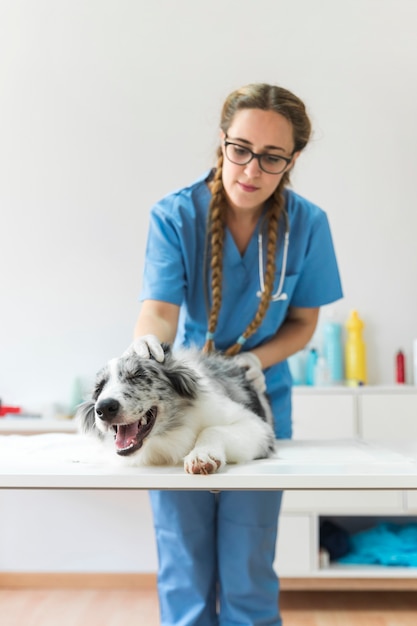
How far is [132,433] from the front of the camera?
4.51 feet

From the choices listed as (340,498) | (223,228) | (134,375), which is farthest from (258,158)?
(340,498)

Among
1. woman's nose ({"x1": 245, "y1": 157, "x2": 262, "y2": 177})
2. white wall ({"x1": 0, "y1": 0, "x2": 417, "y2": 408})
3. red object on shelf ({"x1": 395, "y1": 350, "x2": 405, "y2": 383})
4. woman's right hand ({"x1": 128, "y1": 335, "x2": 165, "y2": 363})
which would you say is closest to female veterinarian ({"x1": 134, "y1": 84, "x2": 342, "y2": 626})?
woman's nose ({"x1": 245, "y1": 157, "x2": 262, "y2": 177})

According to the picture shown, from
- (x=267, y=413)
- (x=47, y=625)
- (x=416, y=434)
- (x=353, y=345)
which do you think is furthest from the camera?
→ (x=353, y=345)

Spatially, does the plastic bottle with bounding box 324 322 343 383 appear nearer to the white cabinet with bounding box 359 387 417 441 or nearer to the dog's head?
the white cabinet with bounding box 359 387 417 441

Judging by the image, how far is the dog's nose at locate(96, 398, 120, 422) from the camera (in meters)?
1.29

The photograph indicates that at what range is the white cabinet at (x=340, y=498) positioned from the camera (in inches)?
117

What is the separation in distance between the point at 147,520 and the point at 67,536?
37 cm

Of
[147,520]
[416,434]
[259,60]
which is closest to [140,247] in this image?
[259,60]

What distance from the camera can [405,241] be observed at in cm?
339

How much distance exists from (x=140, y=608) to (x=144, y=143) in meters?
1.98

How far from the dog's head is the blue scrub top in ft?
1.31

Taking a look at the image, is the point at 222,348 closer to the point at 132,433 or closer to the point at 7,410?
the point at 132,433

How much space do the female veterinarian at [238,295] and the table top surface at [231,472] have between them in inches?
13.0

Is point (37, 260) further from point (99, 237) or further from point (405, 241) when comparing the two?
point (405, 241)
